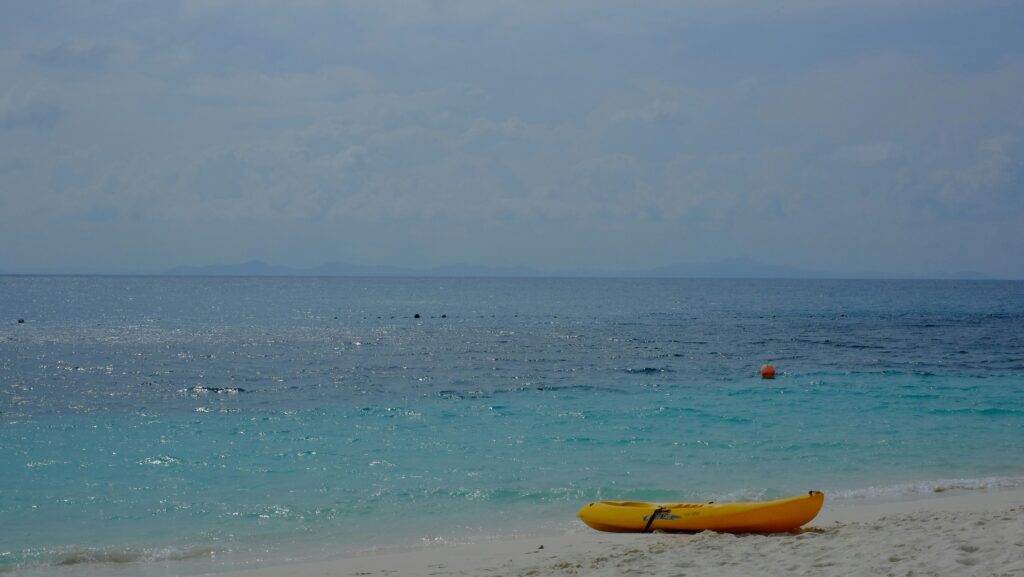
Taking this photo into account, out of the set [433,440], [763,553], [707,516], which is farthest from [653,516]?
[433,440]

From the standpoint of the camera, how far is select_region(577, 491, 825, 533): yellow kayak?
11.8 m

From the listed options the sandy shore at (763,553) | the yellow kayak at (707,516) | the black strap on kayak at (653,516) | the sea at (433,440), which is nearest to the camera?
the sandy shore at (763,553)

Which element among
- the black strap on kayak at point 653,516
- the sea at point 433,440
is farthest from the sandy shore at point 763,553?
the sea at point 433,440

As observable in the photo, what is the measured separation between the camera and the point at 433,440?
20.4 m

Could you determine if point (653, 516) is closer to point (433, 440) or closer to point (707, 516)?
point (707, 516)

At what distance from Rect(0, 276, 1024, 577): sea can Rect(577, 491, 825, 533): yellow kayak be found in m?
0.92

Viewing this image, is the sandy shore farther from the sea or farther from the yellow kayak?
the sea

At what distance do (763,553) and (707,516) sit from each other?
174cm

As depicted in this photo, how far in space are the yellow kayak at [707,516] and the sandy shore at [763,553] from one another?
0.24 m

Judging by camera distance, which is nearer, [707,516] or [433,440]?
[707,516]

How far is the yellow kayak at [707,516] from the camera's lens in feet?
38.8

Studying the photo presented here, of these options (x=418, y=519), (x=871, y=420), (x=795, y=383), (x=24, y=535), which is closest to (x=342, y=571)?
(x=418, y=519)

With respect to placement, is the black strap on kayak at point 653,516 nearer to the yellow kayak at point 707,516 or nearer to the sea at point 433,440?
the yellow kayak at point 707,516

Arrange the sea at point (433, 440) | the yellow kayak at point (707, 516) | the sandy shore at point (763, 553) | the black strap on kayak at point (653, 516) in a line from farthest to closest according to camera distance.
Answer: the sea at point (433, 440)
the black strap on kayak at point (653, 516)
the yellow kayak at point (707, 516)
the sandy shore at point (763, 553)
